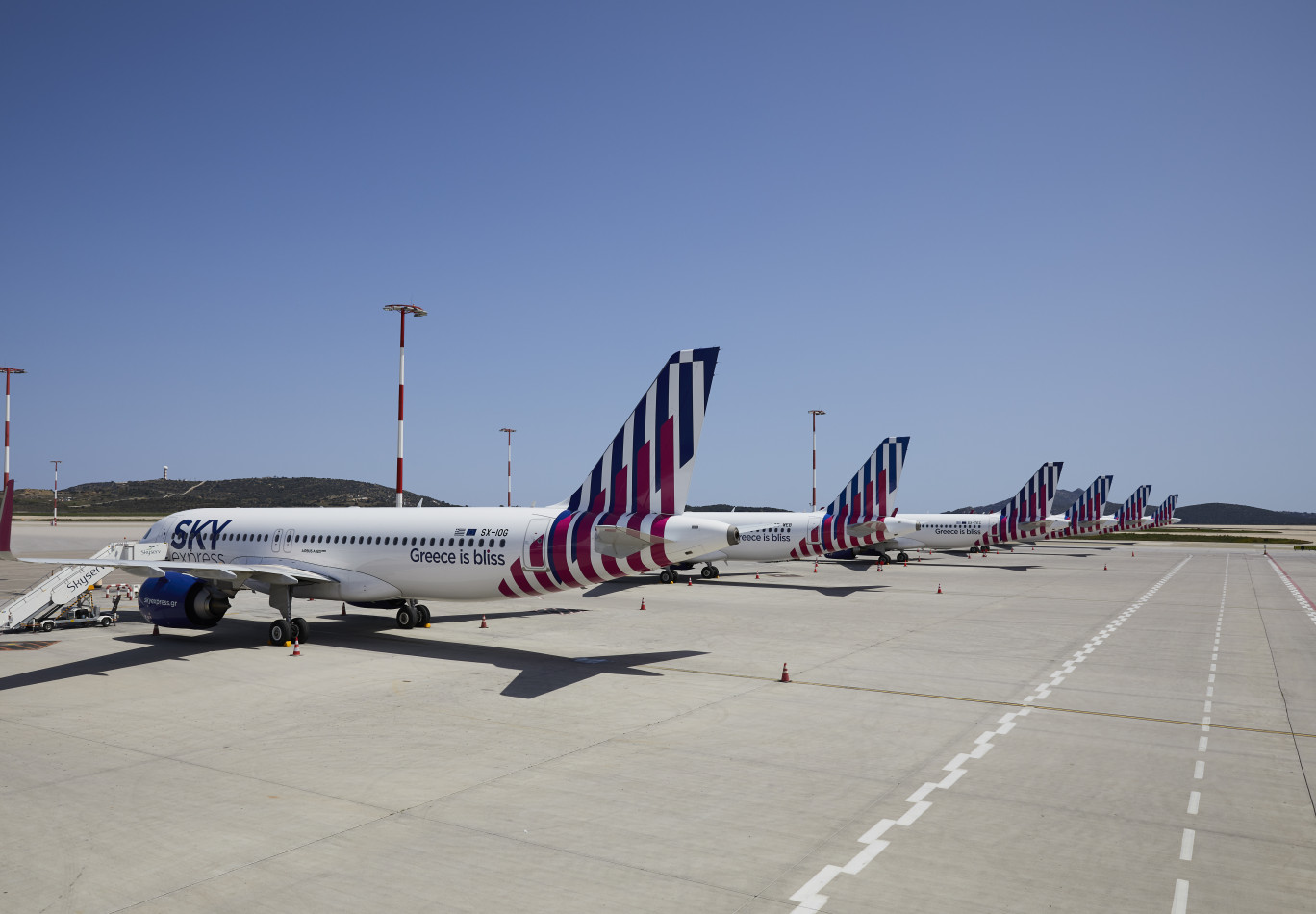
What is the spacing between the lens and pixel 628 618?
28094mm

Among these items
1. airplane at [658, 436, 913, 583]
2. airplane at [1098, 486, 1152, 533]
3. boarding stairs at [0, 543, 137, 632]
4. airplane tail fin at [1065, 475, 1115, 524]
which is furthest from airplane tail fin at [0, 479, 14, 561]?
airplane at [1098, 486, 1152, 533]

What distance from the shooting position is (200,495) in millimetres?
168750

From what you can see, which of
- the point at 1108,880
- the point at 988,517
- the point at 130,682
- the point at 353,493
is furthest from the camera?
the point at 353,493

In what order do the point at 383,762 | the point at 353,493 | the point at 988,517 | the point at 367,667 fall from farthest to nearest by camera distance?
the point at 353,493 → the point at 988,517 → the point at 367,667 → the point at 383,762

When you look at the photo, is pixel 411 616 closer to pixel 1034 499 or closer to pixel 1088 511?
pixel 1034 499

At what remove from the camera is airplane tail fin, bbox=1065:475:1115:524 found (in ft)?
240

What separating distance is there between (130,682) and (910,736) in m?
15.1

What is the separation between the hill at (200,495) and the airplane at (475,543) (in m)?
111

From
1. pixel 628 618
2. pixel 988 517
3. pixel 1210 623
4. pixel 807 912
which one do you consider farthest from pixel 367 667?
pixel 988 517

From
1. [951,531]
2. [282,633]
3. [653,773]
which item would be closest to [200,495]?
[951,531]

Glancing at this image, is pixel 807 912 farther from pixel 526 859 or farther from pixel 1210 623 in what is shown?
pixel 1210 623

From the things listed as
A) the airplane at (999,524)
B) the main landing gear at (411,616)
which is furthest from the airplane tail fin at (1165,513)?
the main landing gear at (411,616)

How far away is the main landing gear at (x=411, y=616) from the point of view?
24891mm

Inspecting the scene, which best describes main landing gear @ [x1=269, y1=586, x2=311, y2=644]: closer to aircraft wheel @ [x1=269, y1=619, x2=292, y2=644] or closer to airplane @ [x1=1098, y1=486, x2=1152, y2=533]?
aircraft wheel @ [x1=269, y1=619, x2=292, y2=644]
